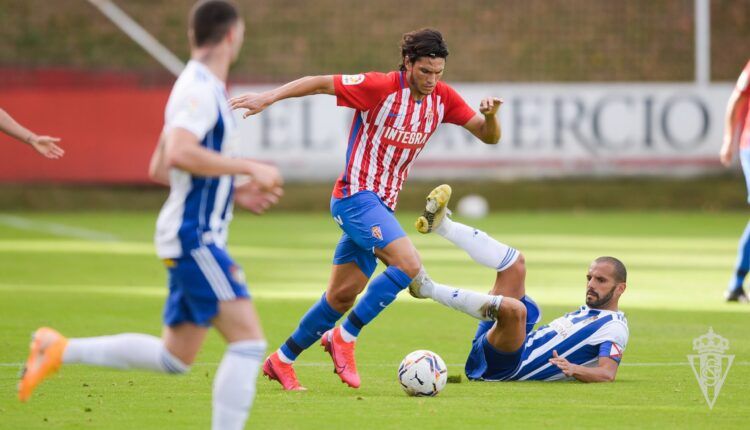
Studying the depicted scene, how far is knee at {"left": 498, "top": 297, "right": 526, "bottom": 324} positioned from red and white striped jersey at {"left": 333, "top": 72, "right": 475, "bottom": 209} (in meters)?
0.99

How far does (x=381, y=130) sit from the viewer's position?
805 centimetres

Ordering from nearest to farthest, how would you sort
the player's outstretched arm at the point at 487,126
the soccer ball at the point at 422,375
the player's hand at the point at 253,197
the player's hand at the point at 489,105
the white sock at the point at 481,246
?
the player's hand at the point at 253,197
the soccer ball at the point at 422,375
the player's hand at the point at 489,105
the white sock at the point at 481,246
the player's outstretched arm at the point at 487,126

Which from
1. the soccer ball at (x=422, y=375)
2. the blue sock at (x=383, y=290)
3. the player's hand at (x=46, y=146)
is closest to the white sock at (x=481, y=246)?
the blue sock at (x=383, y=290)

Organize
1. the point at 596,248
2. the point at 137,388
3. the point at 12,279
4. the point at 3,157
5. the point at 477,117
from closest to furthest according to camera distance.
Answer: the point at 137,388, the point at 477,117, the point at 12,279, the point at 596,248, the point at 3,157

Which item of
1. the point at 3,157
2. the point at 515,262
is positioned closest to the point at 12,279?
the point at 515,262

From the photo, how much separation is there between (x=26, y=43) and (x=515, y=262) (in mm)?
21653

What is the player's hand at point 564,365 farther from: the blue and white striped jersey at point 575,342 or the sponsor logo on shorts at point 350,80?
A: the sponsor logo on shorts at point 350,80

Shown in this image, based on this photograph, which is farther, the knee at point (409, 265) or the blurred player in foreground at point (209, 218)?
the knee at point (409, 265)

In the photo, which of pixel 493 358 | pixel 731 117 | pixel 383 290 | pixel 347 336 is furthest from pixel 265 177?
pixel 731 117

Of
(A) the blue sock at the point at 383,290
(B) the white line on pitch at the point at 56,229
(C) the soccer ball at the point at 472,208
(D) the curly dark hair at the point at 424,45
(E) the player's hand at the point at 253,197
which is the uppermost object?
(D) the curly dark hair at the point at 424,45

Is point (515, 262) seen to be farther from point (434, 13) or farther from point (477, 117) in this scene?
point (434, 13)

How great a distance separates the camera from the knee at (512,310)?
7570 mm

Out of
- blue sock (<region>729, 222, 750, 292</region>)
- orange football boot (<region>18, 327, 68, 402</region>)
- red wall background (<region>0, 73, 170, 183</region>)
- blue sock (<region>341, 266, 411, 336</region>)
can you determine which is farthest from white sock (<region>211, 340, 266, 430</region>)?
red wall background (<region>0, 73, 170, 183</region>)

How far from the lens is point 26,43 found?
27734 mm
